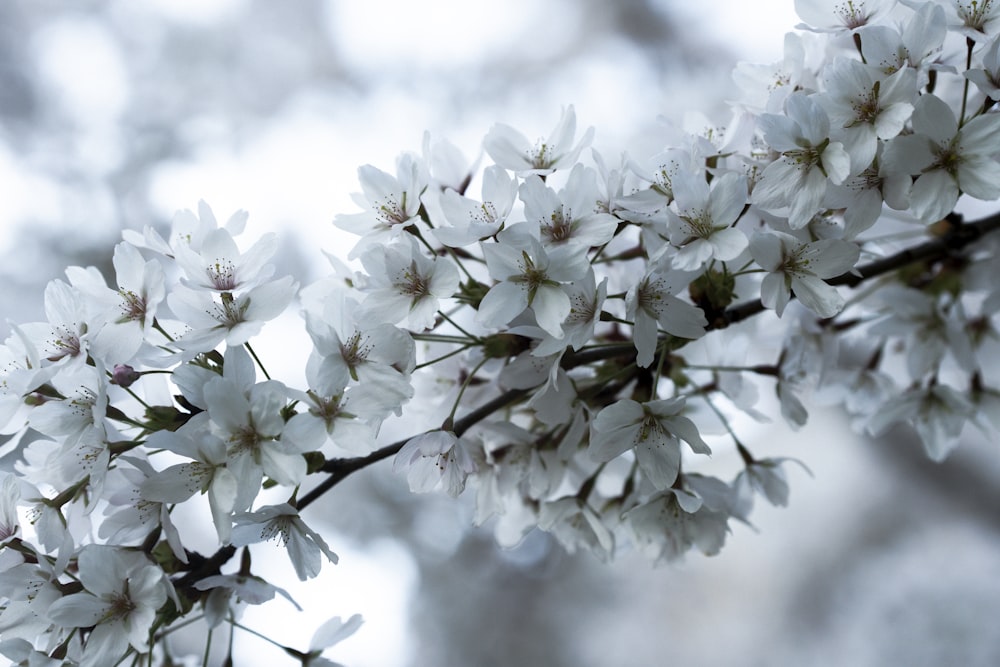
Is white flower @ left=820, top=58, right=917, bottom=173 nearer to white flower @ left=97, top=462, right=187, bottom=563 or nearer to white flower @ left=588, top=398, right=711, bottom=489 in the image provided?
white flower @ left=588, top=398, right=711, bottom=489

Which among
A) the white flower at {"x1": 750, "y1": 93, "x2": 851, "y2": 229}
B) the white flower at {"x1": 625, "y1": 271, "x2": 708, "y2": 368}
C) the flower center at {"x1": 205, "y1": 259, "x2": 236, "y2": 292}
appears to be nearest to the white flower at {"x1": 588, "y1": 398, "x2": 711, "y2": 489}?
the white flower at {"x1": 625, "y1": 271, "x2": 708, "y2": 368}

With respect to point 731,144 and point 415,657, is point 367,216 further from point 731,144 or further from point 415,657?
point 415,657

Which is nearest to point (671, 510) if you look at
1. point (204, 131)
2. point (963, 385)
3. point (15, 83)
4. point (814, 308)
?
point (814, 308)

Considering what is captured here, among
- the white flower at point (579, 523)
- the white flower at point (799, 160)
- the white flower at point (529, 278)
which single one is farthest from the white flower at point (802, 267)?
the white flower at point (579, 523)

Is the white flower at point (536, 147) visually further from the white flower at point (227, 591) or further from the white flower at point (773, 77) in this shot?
the white flower at point (227, 591)

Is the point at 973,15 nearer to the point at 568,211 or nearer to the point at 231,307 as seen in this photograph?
the point at 568,211

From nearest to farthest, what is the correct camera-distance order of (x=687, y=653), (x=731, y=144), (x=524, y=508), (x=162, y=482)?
(x=162, y=482), (x=731, y=144), (x=524, y=508), (x=687, y=653)

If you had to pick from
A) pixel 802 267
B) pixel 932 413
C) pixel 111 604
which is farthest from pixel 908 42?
pixel 111 604

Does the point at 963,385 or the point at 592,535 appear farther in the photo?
the point at 963,385
